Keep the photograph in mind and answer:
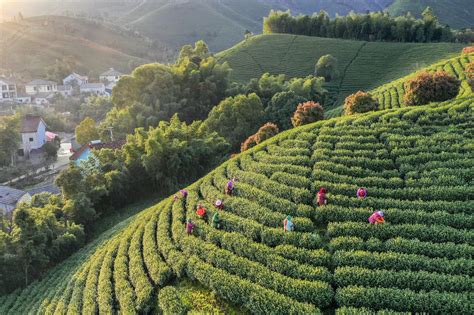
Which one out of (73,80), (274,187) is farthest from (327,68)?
(73,80)

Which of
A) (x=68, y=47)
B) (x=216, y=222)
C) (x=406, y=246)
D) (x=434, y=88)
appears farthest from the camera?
(x=68, y=47)

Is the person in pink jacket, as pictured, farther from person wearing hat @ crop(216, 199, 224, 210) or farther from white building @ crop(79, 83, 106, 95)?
white building @ crop(79, 83, 106, 95)

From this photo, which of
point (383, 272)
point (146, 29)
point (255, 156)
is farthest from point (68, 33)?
point (383, 272)

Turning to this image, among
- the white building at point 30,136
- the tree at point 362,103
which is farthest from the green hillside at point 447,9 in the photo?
the tree at point 362,103

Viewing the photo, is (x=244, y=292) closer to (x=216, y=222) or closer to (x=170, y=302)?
(x=170, y=302)

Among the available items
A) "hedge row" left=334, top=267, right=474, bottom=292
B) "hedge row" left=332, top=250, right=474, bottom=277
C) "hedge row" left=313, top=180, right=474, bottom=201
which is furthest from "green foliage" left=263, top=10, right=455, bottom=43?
"hedge row" left=334, top=267, right=474, bottom=292
